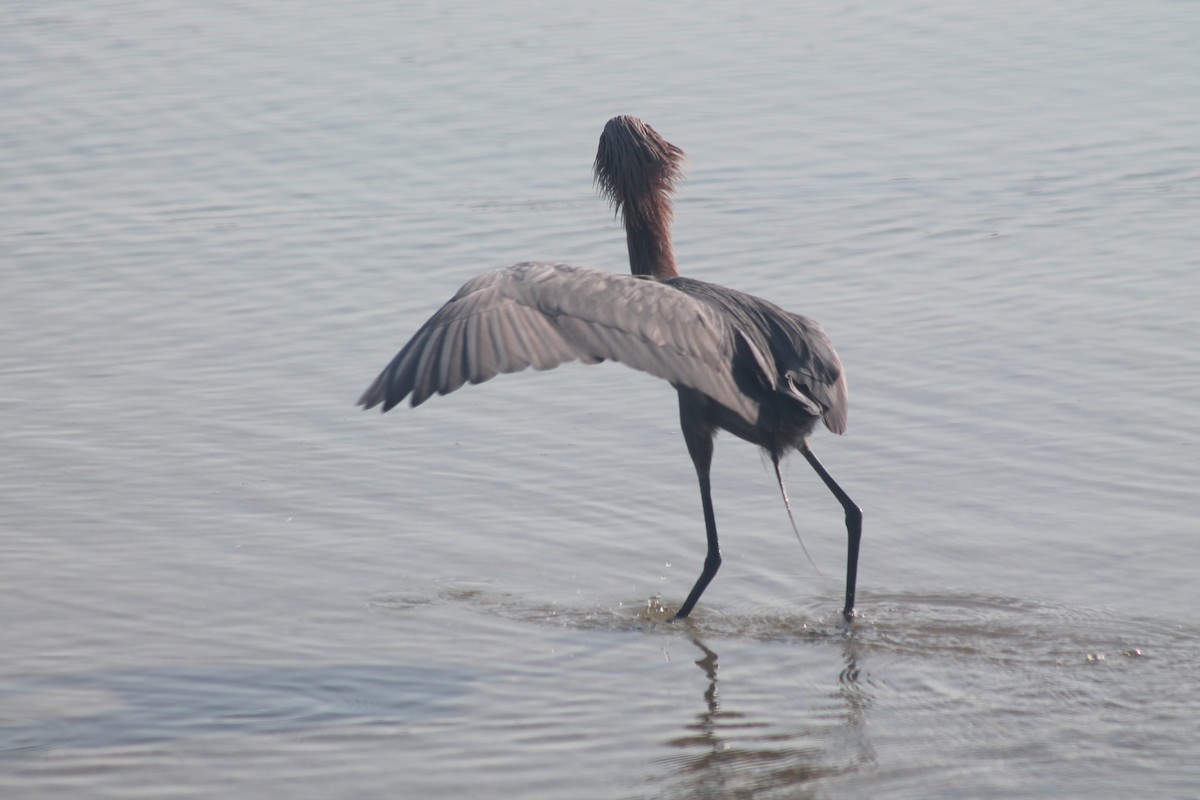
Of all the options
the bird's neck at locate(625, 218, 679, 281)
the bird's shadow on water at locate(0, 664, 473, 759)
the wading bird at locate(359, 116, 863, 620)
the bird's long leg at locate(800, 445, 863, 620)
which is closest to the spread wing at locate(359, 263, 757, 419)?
the wading bird at locate(359, 116, 863, 620)

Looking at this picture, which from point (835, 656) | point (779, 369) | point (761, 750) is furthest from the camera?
point (779, 369)

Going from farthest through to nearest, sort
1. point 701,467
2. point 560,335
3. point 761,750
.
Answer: point 701,467
point 560,335
point 761,750

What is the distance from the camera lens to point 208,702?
5590 mm

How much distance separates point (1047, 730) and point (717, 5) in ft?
53.0

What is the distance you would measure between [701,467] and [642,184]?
1.25m

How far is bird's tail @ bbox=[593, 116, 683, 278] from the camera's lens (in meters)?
6.78

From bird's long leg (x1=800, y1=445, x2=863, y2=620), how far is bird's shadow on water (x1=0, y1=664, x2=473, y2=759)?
1540 mm

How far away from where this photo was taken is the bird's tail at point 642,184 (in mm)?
6781

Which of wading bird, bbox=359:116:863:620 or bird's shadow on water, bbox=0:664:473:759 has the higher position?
wading bird, bbox=359:116:863:620

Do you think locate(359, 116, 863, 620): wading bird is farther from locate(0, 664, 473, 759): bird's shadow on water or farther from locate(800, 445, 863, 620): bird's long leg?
locate(0, 664, 473, 759): bird's shadow on water

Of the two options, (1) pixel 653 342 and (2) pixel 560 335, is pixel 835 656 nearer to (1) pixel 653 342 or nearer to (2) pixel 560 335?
(1) pixel 653 342

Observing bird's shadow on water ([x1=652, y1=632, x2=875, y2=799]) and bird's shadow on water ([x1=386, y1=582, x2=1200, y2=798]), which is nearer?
bird's shadow on water ([x1=652, y1=632, x2=875, y2=799])

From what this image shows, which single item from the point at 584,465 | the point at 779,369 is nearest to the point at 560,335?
the point at 779,369

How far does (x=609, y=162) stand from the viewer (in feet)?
22.6
